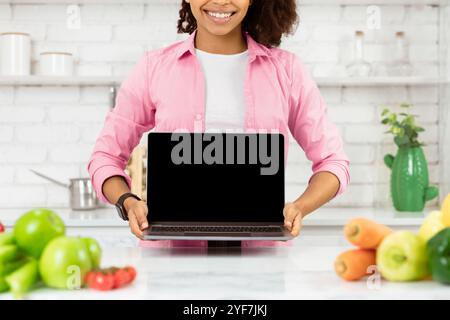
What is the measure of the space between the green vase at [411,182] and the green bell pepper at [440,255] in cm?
190

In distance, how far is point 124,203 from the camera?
1479 millimetres

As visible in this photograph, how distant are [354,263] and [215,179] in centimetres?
53

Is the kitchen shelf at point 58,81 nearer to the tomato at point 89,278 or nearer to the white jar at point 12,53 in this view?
the white jar at point 12,53

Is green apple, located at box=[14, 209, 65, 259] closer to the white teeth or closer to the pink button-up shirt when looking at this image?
the pink button-up shirt

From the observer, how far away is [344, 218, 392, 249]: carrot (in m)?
1.03

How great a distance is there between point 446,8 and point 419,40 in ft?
0.64

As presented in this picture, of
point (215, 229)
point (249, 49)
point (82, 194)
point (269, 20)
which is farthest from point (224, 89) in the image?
point (82, 194)

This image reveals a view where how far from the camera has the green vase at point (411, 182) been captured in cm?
282

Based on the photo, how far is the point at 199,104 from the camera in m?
1.73

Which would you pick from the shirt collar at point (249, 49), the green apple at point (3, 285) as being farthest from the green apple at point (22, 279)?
the shirt collar at point (249, 49)

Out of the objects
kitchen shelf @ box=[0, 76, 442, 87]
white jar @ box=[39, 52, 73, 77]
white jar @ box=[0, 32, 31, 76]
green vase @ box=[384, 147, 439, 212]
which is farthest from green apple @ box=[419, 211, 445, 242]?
white jar @ box=[0, 32, 31, 76]
